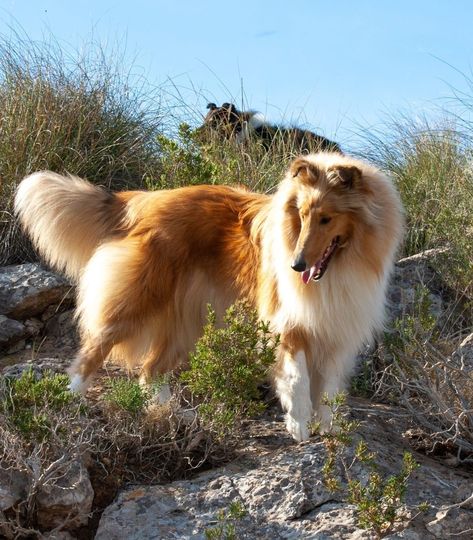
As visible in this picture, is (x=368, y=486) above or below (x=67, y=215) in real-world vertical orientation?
below

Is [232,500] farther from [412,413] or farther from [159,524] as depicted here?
[412,413]

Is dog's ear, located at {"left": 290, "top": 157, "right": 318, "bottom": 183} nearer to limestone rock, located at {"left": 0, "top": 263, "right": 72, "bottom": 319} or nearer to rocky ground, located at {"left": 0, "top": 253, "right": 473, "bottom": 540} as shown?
rocky ground, located at {"left": 0, "top": 253, "right": 473, "bottom": 540}

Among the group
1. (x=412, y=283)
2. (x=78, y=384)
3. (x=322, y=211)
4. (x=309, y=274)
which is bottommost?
(x=78, y=384)

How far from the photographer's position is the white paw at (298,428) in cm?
→ 508

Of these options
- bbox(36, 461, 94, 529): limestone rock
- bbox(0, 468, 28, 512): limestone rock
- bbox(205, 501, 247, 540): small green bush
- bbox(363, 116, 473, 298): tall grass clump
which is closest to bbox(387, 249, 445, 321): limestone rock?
bbox(363, 116, 473, 298): tall grass clump

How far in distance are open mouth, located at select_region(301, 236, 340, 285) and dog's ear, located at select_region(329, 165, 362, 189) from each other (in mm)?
303

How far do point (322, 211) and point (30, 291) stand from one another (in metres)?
2.65

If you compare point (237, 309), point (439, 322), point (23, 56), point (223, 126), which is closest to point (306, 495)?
point (237, 309)

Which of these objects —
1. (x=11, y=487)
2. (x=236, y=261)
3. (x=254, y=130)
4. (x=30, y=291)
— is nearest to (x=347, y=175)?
(x=236, y=261)

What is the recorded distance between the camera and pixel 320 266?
16.9ft

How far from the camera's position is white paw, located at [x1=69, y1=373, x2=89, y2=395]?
5.39 m

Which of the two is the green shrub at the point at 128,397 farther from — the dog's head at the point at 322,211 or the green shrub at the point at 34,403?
the dog's head at the point at 322,211

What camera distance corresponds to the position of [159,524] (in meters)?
4.47

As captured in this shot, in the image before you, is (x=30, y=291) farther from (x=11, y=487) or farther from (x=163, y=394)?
(x=11, y=487)
